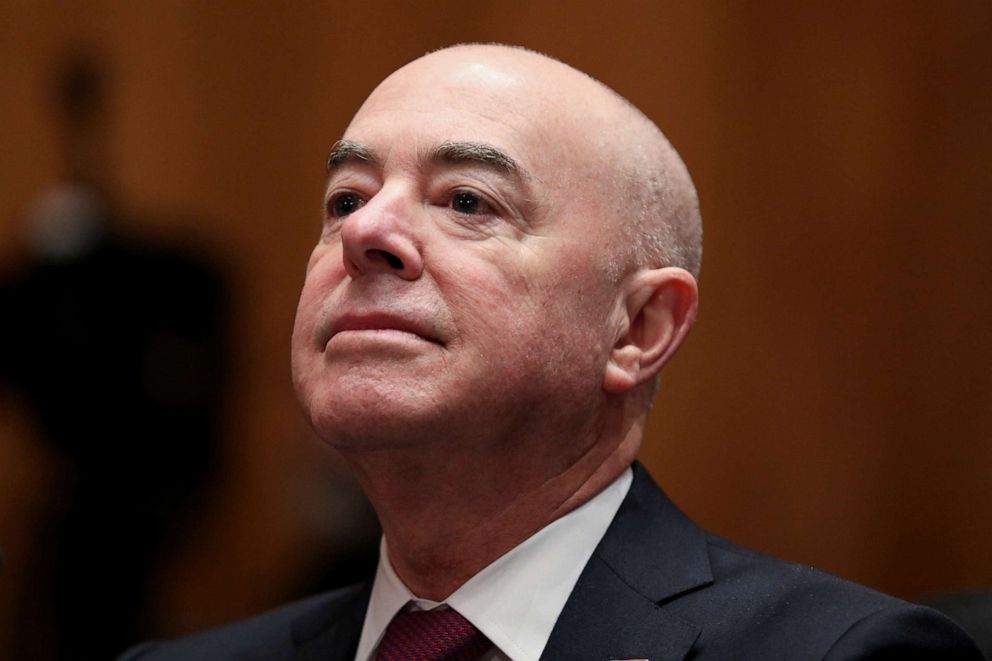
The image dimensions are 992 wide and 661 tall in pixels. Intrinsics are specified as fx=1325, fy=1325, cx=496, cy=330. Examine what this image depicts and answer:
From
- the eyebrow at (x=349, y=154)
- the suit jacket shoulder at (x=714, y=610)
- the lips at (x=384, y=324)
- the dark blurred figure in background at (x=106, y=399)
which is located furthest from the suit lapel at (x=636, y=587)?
the dark blurred figure in background at (x=106, y=399)

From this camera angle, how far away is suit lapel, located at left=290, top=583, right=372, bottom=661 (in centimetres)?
195

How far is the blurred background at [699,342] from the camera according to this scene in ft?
11.9

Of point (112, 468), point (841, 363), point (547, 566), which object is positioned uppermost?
point (547, 566)

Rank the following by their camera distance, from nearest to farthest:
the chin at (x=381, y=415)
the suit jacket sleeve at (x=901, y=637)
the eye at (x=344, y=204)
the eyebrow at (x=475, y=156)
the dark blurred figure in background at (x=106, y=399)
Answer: the suit jacket sleeve at (x=901, y=637)
the chin at (x=381, y=415)
the eyebrow at (x=475, y=156)
the eye at (x=344, y=204)
the dark blurred figure in background at (x=106, y=399)

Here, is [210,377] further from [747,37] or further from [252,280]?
[747,37]

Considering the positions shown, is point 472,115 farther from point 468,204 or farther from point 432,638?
point 432,638

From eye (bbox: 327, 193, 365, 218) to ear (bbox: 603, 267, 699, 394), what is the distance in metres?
0.40

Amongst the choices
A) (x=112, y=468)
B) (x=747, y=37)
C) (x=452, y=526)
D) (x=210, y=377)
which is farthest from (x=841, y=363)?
(x=452, y=526)

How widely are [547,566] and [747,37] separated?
8.65ft

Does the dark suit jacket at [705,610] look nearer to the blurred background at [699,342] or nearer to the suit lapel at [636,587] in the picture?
the suit lapel at [636,587]

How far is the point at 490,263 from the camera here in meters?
1.73

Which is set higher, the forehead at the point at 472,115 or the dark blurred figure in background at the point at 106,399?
the forehead at the point at 472,115

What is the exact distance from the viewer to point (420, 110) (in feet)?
6.01

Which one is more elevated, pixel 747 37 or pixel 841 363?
pixel 747 37
